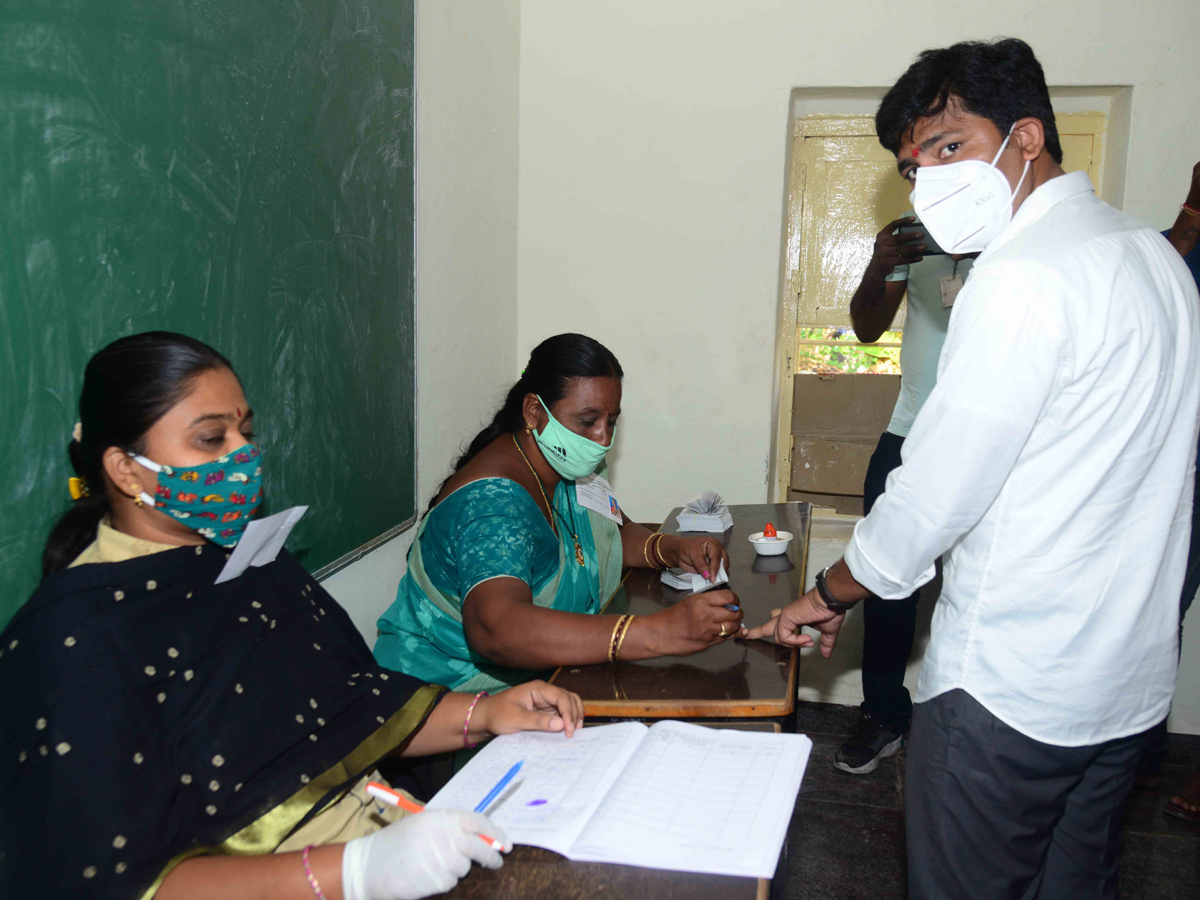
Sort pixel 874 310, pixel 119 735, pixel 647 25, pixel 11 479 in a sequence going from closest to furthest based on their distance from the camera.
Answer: pixel 119 735, pixel 11 479, pixel 874 310, pixel 647 25

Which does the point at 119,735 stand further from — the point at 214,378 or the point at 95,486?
the point at 214,378

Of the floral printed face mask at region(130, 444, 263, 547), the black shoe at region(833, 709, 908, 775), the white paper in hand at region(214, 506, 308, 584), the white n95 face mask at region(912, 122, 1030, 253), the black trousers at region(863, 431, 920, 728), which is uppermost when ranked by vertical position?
the white n95 face mask at region(912, 122, 1030, 253)

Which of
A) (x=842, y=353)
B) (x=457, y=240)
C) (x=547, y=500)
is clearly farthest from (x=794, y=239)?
(x=547, y=500)

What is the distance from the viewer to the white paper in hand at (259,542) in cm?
116

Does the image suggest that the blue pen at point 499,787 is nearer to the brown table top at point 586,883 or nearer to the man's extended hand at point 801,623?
the brown table top at point 586,883

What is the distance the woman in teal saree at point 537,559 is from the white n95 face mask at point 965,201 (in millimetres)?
717

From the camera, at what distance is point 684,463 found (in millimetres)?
3461

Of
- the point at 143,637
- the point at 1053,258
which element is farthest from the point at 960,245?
Result: the point at 143,637

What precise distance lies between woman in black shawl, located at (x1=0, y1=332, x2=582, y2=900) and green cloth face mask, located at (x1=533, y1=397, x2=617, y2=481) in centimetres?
69

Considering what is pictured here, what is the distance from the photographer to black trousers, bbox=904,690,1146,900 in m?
1.19

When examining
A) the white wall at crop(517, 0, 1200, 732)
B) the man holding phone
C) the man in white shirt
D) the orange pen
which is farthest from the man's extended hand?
the white wall at crop(517, 0, 1200, 732)

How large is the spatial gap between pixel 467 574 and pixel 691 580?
0.63 m

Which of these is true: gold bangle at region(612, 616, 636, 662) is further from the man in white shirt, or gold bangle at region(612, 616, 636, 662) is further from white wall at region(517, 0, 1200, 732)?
white wall at region(517, 0, 1200, 732)

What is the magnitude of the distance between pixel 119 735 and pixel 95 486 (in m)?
0.33
